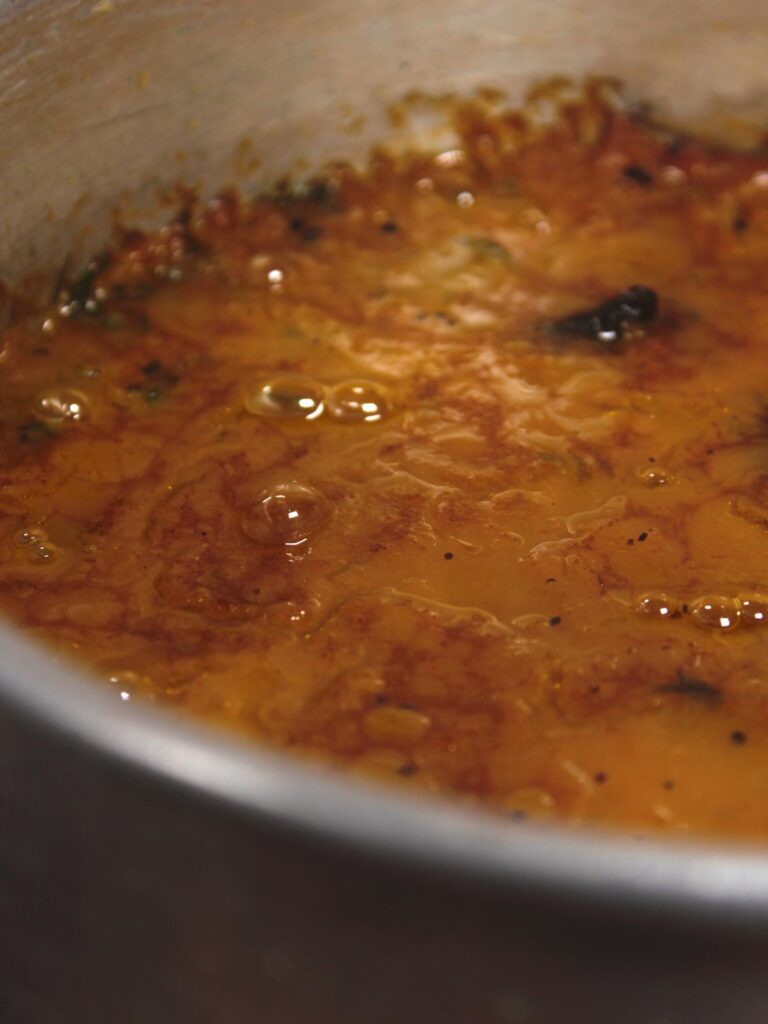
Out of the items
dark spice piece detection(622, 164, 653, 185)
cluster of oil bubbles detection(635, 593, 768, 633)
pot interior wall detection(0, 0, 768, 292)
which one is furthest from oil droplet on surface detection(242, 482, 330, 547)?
dark spice piece detection(622, 164, 653, 185)

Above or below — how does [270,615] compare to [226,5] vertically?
below

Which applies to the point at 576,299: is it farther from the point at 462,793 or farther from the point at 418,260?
the point at 462,793

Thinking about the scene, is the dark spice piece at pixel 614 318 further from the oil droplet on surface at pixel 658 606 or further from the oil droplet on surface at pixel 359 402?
the oil droplet on surface at pixel 658 606

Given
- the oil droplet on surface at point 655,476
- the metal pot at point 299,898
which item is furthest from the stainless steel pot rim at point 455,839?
the oil droplet on surface at point 655,476

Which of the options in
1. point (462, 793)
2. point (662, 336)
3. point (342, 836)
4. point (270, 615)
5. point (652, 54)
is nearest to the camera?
point (342, 836)

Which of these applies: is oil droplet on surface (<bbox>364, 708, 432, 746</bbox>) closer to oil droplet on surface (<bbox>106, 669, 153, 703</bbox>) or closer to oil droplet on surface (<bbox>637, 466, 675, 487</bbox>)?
oil droplet on surface (<bbox>106, 669, 153, 703</bbox>)

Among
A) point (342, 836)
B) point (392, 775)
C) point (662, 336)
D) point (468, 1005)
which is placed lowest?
point (662, 336)

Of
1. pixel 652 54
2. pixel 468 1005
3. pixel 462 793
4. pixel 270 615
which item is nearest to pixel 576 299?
pixel 652 54

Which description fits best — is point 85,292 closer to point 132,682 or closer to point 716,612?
point 132,682
